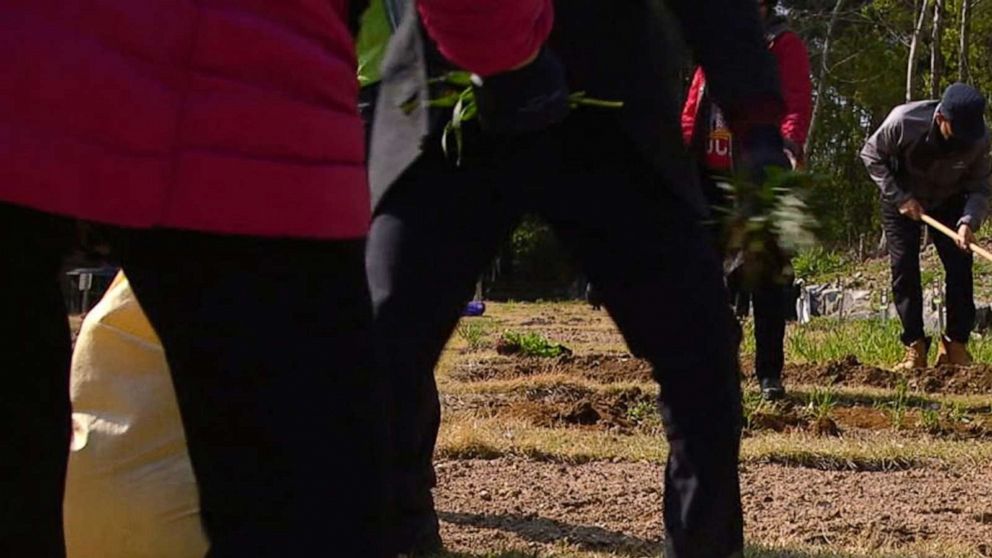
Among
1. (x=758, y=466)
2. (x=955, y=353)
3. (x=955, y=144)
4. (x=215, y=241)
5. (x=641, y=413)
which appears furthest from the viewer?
(x=955, y=353)

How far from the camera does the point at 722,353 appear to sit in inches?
110

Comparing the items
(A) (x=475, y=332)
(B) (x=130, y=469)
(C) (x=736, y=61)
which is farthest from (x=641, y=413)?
(A) (x=475, y=332)

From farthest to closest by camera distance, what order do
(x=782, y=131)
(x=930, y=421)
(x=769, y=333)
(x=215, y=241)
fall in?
A: (x=769, y=333) < (x=930, y=421) < (x=782, y=131) < (x=215, y=241)

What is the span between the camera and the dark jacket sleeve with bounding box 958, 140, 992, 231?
27.9 feet

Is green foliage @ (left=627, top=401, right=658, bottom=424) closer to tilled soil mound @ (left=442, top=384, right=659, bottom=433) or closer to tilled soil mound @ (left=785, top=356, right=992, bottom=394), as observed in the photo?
tilled soil mound @ (left=442, top=384, right=659, bottom=433)

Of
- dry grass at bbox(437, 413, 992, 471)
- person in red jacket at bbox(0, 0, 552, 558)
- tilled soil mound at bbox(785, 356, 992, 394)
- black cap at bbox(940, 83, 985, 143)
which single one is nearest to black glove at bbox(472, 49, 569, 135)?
person in red jacket at bbox(0, 0, 552, 558)

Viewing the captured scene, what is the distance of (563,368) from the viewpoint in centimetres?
885

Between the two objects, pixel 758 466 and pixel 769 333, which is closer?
pixel 758 466

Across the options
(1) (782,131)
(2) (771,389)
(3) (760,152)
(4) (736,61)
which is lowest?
(2) (771,389)

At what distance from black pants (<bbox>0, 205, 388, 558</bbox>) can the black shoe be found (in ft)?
17.8

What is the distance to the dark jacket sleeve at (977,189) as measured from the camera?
27.9ft

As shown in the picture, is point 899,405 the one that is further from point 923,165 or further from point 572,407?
point 923,165

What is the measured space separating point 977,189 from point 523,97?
23.1ft

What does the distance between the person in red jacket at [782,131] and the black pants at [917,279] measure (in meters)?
2.27
